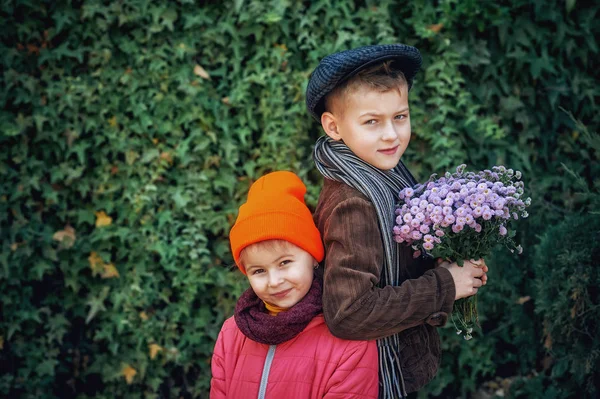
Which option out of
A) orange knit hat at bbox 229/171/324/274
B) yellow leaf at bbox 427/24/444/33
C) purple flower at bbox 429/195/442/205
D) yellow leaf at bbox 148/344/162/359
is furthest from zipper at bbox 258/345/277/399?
yellow leaf at bbox 427/24/444/33

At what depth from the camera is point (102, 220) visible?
4324mm

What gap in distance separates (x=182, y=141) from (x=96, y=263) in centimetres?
101

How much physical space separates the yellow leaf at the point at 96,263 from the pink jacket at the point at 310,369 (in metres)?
2.16

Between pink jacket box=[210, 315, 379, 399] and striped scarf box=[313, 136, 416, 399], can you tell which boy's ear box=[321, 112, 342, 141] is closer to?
striped scarf box=[313, 136, 416, 399]

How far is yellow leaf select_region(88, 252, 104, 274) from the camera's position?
4.32 m

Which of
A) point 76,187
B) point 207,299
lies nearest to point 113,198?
point 76,187

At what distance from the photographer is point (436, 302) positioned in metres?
2.28

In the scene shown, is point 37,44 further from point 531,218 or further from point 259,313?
point 531,218

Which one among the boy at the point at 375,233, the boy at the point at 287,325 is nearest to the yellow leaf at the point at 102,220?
the boy at the point at 287,325

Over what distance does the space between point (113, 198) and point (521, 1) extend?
303 centimetres

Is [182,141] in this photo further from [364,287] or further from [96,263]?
[364,287]

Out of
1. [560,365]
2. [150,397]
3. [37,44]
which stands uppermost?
[37,44]

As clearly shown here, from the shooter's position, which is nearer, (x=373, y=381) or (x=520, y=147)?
(x=373, y=381)

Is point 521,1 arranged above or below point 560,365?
above
